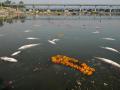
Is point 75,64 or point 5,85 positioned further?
point 75,64

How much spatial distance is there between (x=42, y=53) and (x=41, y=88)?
403 inches

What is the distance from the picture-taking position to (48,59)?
24.1 metres

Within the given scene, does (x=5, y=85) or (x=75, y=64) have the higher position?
(x=75, y=64)

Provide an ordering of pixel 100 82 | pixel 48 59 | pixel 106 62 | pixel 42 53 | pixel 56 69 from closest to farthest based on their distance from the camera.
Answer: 1. pixel 100 82
2. pixel 56 69
3. pixel 106 62
4. pixel 48 59
5. pixel 42 53

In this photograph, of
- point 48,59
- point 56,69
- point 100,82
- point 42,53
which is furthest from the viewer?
point 42,53

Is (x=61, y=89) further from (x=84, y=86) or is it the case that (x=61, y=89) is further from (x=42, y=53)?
(x=42, y=53)

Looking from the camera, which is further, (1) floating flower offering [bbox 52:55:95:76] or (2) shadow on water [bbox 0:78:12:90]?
(1) floating flower offering [bbox 52:55:95:76]

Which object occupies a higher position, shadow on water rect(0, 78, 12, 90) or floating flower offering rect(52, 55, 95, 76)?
floating flower offering rect(52, 55, 95, 76)

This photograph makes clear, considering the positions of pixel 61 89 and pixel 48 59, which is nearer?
pixel 61 89

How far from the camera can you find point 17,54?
83.0ft

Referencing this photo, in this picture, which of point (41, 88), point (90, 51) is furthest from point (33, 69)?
point (90, 51)

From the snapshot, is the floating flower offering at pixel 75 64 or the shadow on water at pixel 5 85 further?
the floating flower offering at pixel 75 64

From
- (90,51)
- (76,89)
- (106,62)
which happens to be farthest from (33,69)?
(90,51)

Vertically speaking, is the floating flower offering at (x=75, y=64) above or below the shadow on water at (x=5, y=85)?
above
